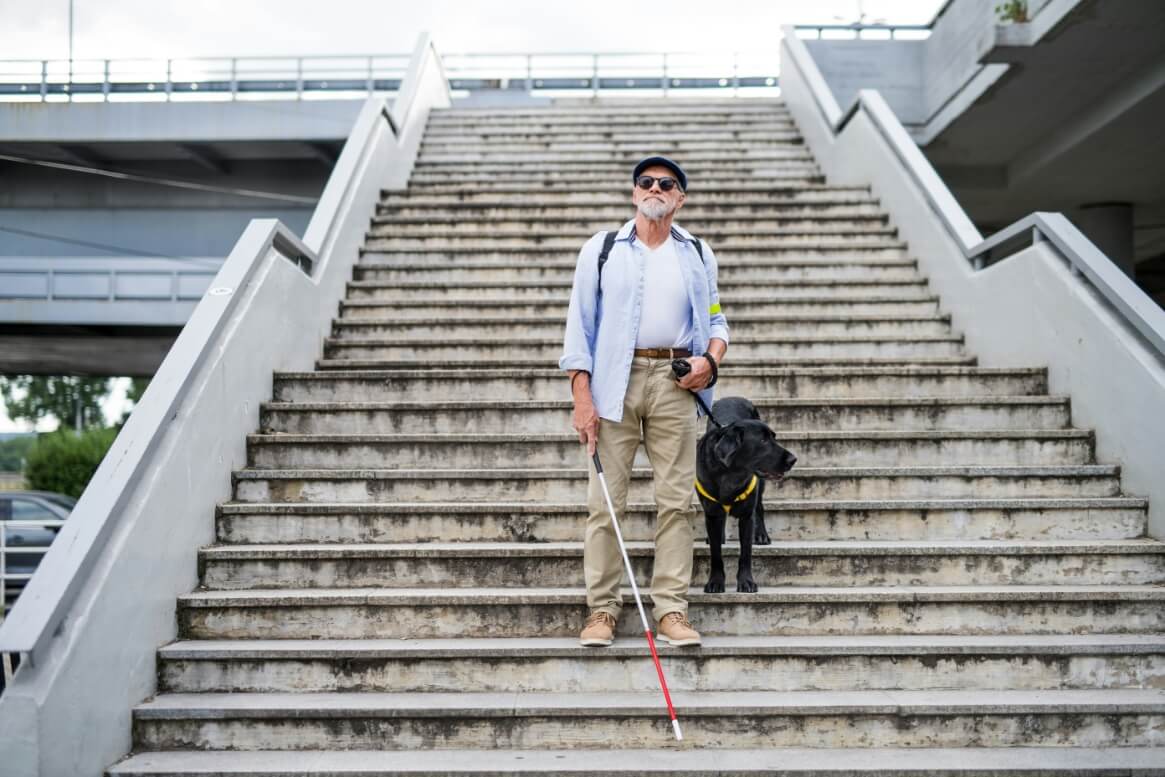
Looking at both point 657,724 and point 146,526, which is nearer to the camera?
point 657,724

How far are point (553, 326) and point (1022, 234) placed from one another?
311 centimetres

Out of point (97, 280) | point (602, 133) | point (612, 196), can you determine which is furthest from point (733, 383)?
point (97, 280)

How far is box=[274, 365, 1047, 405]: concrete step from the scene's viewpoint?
5.76 meters

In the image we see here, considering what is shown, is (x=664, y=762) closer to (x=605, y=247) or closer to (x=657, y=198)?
(x=605, y=247)

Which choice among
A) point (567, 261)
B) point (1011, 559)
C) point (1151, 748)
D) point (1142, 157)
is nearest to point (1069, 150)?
point (1142, 157)

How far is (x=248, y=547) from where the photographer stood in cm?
459

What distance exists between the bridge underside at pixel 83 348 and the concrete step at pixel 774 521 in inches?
459

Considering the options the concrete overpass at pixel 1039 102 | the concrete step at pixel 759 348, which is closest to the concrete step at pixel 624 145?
the concrete overpass at pixel 1039 102

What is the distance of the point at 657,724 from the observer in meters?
3.67

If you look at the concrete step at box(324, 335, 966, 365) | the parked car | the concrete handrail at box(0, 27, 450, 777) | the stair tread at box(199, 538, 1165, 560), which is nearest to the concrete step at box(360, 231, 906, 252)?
A: the concrete step at box(324, 335, 966, 365)

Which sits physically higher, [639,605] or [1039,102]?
[1039,102]

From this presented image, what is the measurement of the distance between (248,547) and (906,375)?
385 cm

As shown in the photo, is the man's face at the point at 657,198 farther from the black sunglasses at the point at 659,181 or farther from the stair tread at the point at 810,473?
the stair tread at the point at 810,473

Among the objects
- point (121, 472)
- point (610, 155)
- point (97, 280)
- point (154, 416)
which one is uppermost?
point (610, 155)
